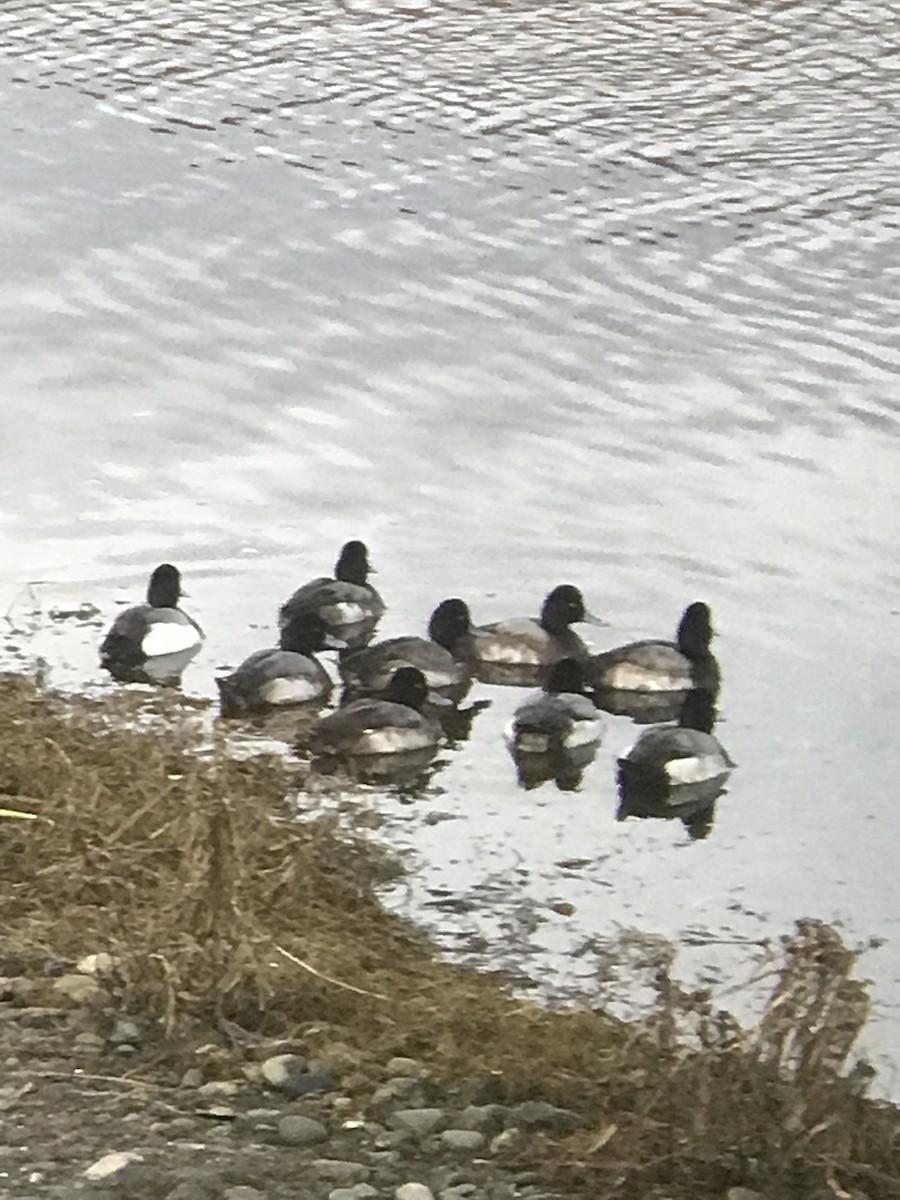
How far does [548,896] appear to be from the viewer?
679 centimetres

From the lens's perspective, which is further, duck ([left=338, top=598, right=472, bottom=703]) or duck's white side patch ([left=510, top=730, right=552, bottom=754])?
duck ([left=338, top=598, right=472, bottom=703])

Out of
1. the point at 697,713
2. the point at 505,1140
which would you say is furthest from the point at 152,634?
the point at 505,1140

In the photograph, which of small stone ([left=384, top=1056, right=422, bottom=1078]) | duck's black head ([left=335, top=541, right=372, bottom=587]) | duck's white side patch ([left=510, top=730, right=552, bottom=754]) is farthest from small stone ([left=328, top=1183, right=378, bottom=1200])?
duck's black head ([left=335, top=541, right=372, bottom=587])

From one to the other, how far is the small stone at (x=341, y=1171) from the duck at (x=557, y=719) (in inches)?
134

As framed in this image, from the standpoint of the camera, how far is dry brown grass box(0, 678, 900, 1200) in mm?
4359

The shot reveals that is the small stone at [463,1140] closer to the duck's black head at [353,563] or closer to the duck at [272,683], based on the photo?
the duck at [272,683]

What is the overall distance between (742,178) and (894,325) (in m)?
2.13

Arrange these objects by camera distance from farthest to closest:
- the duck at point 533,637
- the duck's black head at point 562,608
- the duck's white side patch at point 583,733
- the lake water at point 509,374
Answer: the duck's black head at point 562,608 < the duck at point 533,637 < the duck's white side patch at point 583,733 < the lake water at point 509,374

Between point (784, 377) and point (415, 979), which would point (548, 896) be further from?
point (784, 377)

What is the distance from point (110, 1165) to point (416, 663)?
4035mm

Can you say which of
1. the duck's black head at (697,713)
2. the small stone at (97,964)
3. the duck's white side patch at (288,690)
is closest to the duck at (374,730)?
the duck's white side patch at (288,690)

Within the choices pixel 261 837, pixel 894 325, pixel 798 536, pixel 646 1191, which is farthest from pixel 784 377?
pixel 646 1191

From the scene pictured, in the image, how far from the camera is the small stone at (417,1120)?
4.67 meters

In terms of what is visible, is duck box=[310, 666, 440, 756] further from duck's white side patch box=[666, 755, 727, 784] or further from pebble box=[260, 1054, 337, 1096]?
pebble box=[260, 1054, 337, 1096]
